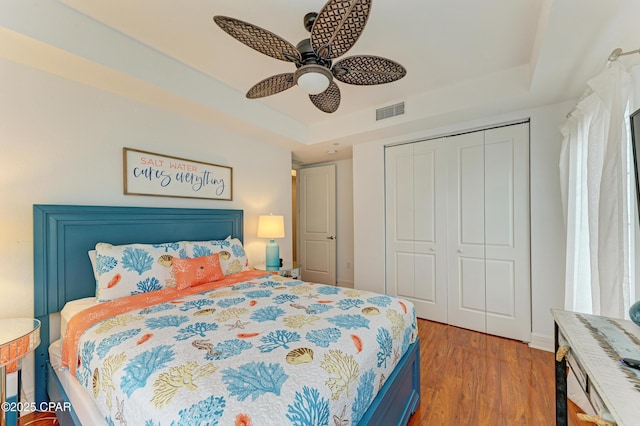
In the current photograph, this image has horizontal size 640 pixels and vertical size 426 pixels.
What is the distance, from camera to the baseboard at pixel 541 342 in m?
2.51

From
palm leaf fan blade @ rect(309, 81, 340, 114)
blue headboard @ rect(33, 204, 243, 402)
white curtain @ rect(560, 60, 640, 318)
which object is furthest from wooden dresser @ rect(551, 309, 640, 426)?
blue headboard @ rect(33, 204, 243, 402)

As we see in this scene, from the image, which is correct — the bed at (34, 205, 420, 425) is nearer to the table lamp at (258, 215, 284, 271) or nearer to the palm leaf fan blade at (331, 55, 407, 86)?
the table lamp at (258, 215, 284, 271)

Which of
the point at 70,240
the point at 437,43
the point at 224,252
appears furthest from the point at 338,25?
the point at 70,240

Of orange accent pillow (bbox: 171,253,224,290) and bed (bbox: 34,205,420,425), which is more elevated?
orange accent pillow (bbox: 171,253,224,290)

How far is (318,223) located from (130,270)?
3.23m

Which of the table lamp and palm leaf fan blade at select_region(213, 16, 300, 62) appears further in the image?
the table lamp

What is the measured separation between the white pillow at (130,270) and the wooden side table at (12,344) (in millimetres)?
350

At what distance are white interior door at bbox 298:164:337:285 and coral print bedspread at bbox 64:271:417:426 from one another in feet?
9.50

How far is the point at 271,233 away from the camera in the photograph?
3240 millimetres

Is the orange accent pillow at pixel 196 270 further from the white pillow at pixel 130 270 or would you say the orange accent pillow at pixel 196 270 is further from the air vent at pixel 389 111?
the air vent at pixel 389 111

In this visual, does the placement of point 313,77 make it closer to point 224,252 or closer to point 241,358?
point 241,358

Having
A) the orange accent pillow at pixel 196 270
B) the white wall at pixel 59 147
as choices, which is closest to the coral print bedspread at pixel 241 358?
the orange accent pillow at pixel 196 270

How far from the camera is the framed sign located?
2342mm

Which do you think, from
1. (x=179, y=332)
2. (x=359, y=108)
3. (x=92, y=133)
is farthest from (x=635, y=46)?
(x=92, y=133)
